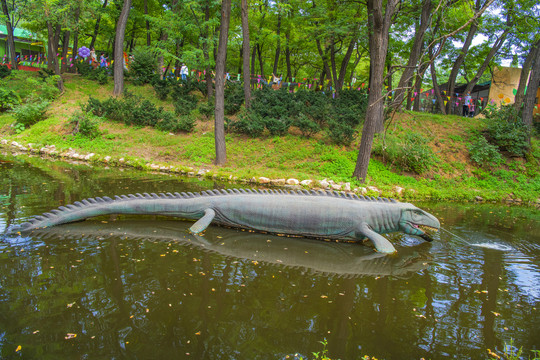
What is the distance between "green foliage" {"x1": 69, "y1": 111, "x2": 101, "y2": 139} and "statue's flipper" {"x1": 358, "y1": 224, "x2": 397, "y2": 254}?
549 inches

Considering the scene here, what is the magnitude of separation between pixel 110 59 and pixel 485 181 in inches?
1039

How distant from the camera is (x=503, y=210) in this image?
1066cm

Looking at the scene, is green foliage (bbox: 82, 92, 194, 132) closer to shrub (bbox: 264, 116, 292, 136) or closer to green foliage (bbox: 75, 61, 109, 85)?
shrub (bbox: 264, 116, 292, 136)

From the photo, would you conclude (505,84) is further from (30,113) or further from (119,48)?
(30,113)

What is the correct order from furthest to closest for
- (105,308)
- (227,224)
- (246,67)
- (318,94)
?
(318,94) < (246,67) < (227,224) < (105,308)

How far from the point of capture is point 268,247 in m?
5.87

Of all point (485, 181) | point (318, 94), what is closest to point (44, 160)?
point (318, 94)

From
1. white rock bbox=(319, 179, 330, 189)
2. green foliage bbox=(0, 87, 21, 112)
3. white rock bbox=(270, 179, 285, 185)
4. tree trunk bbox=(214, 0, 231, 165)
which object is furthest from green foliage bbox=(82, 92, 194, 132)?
white rock bbox=(319, 179, 330, 189)

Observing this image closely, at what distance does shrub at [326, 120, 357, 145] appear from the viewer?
47.8 feet

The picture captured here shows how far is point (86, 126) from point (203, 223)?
11948 millimetres

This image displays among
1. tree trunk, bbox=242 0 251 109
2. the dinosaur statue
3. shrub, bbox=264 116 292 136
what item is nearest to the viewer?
the dinosaur statue

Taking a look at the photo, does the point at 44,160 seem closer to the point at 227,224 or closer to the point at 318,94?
the point at 227,224

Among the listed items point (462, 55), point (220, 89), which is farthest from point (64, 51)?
point (462, 55)

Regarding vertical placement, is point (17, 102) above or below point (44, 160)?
above
